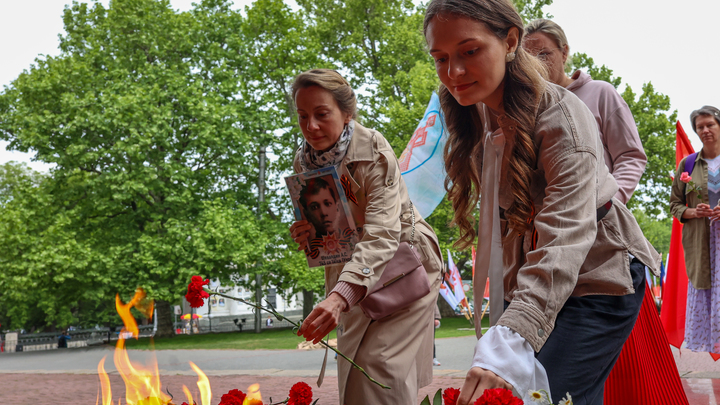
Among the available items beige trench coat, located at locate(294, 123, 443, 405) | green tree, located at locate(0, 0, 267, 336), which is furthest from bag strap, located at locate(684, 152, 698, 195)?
green tree, located at locate(0, 0, 267, 336)

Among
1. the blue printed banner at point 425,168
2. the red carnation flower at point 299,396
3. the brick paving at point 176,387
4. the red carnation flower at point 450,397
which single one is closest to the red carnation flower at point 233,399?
the red carnation flower at point 299,396

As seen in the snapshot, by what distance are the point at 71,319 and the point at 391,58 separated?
55.3 ft

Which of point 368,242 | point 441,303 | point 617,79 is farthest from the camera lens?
point 441,303

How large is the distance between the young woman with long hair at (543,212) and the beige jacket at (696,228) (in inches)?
181

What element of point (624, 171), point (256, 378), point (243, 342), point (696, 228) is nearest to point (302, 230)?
point (624, 171)

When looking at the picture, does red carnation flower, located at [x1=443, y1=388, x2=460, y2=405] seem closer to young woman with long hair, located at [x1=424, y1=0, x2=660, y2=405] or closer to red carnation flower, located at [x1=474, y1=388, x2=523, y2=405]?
young woman with long hair, located at [x1=424, y1=0, x2=660, y2=405]

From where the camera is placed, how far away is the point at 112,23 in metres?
24.3

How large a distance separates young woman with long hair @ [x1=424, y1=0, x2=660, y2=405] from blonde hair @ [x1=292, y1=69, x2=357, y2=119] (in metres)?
1.03

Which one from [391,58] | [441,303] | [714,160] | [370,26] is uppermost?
[370,26]

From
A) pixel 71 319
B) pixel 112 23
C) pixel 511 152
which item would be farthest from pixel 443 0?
pixel 71 319

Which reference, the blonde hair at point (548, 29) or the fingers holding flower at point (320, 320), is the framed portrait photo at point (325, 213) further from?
the blonde hair at point (548, 29)

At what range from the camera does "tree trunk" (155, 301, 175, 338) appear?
2444cm

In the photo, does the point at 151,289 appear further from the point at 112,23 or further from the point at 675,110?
the point at 675,110

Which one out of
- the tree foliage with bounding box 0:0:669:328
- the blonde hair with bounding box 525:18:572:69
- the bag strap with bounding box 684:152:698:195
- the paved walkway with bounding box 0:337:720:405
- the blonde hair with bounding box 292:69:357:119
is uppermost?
the tree foliage with bounding box 0:0:669:328
